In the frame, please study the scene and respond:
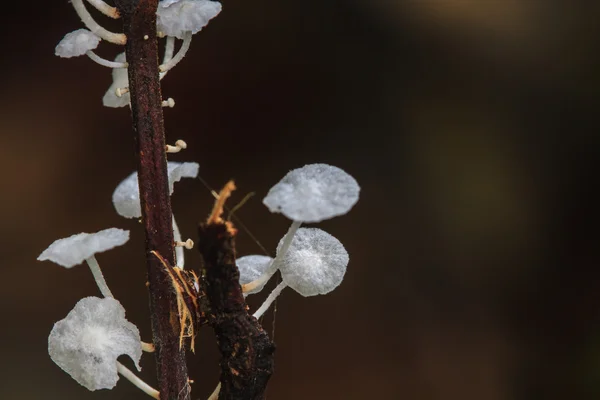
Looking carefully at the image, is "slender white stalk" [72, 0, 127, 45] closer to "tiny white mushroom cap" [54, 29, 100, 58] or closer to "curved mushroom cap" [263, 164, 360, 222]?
Answer: "tiny white mushroom cap" [54, 29, 100, 58]

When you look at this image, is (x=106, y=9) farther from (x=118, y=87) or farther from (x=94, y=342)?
(x=94, y=342)

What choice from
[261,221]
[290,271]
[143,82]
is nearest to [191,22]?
[143,82]

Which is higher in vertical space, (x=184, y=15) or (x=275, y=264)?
(x=184, y=15)

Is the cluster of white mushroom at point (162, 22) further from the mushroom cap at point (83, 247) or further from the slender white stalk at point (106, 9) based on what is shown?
the mushroom cap at point (83, 247)

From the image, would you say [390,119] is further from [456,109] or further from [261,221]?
[261,221]

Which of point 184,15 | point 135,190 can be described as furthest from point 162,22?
point 135,190

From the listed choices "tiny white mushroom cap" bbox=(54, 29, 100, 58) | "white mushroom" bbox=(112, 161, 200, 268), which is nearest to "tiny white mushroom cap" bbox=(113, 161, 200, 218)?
"white mushroom" bbox=(112, 161, 200, 268)
